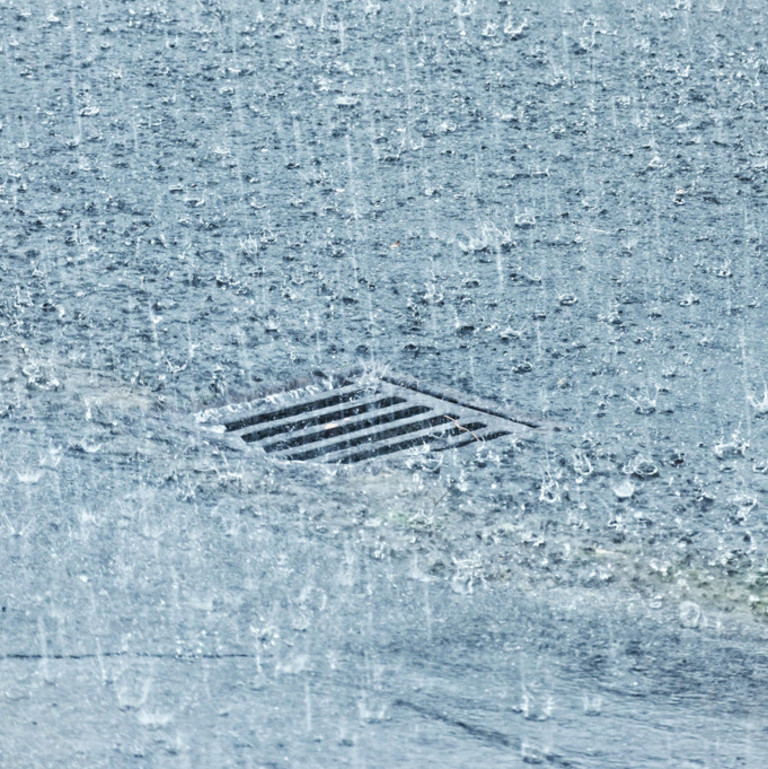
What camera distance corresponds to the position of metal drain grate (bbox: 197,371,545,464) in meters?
4.67

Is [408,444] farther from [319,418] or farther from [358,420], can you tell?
[319,418]

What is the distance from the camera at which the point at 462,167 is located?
7008mm

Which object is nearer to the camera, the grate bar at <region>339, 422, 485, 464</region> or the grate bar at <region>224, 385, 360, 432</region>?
the grate bar at <region>339, 422, 485, 464</region>

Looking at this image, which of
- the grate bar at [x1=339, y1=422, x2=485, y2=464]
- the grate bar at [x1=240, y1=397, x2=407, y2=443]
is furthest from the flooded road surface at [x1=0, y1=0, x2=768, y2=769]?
the grate bar at [x1=240, y1=397, x2=407, y2=443]

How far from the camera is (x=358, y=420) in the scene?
4.82m

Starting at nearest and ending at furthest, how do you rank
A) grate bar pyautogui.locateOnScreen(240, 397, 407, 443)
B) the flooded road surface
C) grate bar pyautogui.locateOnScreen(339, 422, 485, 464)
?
the flooded road surface → grate bar pyautogui.locateOnScreen(339, 422, 485, 464) → grate bar pyautogui.locateOnScreen(240, 397, 407, 443)

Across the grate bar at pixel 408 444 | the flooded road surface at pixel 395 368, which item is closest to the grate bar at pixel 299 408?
the flooded road surface at pixel 395 368

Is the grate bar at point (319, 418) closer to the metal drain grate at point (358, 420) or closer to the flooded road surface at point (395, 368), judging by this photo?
the metal drain grate at point (358, 420)

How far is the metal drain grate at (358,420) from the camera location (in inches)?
184

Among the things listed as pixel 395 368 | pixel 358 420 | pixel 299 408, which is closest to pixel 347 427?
pixel 358 420

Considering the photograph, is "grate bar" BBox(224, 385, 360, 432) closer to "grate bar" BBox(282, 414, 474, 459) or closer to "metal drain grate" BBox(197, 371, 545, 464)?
"metal drain grate" BBox(197, 371, 545, 464)

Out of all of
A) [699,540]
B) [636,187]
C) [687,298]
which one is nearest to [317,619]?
[699,540]

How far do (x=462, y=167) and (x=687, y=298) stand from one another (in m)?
1.66

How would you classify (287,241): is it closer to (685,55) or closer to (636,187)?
(636,187)
